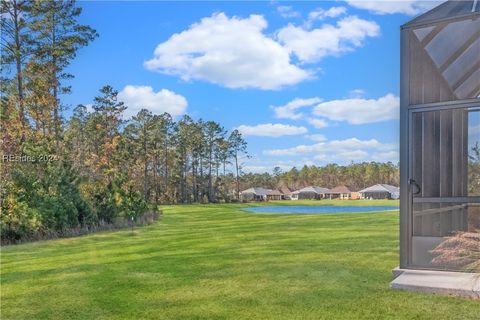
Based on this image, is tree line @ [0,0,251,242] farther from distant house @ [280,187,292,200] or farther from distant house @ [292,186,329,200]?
distant house @ [292,186,329,200]

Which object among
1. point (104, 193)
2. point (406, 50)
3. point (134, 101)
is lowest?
point (104, 193)

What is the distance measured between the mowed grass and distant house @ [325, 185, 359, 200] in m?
21.3

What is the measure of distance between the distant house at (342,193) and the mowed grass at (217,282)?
838 inches

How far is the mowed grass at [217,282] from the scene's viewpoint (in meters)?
2.97

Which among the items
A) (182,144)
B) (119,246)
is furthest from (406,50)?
(182,144)

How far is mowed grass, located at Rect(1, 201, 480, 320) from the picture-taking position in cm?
297

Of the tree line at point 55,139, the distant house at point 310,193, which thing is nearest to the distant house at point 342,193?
the distant house at point 310,193

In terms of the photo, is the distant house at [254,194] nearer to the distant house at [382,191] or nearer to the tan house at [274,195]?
the tan house at [274,195]

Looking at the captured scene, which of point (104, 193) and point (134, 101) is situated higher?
point (134, 101)

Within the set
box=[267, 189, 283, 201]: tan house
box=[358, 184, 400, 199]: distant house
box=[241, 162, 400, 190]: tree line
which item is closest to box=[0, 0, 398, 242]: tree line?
box=[241, 162, 400, 190]: tree line

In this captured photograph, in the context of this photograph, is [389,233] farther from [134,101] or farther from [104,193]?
[134,101]

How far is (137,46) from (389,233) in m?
6.72

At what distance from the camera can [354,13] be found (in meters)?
8.86

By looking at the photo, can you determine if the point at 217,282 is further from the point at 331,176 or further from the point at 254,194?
the point at 331,176
